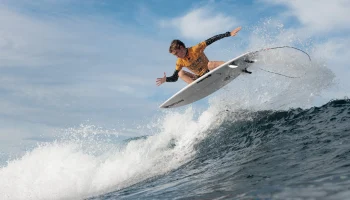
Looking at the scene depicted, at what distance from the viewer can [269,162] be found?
19.8ft

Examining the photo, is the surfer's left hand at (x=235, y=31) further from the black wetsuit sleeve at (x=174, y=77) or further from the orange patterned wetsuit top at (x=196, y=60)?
the black wetsuit sleeve at (x=174, y=77)

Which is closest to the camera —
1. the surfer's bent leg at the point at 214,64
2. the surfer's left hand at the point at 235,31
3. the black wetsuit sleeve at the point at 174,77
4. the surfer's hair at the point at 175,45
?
the surfer's left hand at the point at 235,31

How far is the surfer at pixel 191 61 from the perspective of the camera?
359 inches

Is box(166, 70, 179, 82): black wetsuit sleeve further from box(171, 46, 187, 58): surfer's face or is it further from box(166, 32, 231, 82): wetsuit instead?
box(171, 46, 187, 58): surfer's face

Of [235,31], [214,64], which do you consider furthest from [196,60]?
[235,31]

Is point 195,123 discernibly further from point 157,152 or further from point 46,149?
point 46,149

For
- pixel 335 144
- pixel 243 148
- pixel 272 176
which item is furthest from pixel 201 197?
pixel 243 148

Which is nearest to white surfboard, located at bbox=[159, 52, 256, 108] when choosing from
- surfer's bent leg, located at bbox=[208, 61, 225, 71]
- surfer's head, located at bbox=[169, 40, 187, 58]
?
surfer's bent leg, located at bbox=[208, 61, 225, 71]

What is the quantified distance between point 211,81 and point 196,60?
2.46ft

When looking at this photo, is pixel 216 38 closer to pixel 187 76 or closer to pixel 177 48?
pixel 177 48

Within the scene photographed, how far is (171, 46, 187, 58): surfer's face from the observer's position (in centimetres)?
912

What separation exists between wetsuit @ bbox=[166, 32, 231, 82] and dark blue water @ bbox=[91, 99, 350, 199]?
2.02 meters

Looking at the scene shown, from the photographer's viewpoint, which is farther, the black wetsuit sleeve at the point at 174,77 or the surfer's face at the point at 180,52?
the black wetsuit sleeve at the point at 174,77

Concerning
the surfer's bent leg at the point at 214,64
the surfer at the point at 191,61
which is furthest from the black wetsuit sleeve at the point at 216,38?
the surfer's bent leg at the point at 214,64
